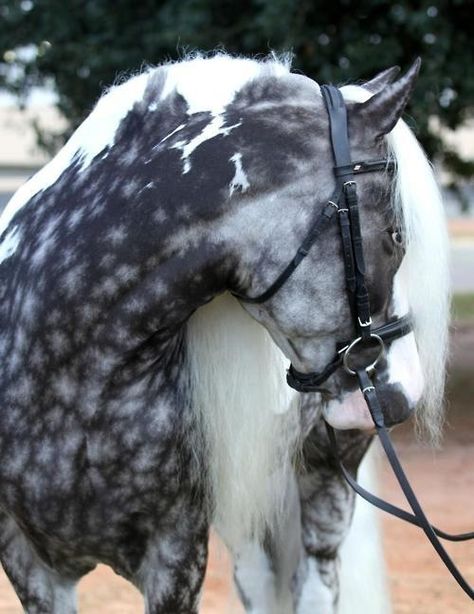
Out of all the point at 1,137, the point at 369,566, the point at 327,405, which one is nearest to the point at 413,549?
the point at 369,566

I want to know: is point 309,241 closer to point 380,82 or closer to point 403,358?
point 403,358

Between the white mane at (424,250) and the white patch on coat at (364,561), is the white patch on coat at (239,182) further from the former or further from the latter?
the white patch on coat at (364,561)

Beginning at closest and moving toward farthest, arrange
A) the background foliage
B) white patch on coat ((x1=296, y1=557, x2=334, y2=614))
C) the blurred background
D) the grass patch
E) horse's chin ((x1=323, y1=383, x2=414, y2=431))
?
horse's chin ((x1=323, y1=383, x2=414, y2=431)) → white patch on coat ((x1=296, y1=557, x2=334, y2=614)) → the blurred background → the background foliage → the grass patch

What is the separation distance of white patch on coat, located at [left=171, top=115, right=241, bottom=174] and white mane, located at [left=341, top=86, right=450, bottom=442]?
0.31 metres

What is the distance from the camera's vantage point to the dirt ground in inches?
183

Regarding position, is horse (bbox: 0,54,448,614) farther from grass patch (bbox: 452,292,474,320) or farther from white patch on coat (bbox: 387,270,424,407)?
grass patch (bbox: 452,292,474,320)

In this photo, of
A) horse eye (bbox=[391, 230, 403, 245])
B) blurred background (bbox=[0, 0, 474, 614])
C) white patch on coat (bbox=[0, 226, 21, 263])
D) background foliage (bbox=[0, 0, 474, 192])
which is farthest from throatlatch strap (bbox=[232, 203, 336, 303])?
background foliage (bbox=[0, 0, 474, 192])

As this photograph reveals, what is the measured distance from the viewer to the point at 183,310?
8.14 feet

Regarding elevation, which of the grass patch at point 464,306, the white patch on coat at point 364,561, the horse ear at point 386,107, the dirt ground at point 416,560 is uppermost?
the horse ear at point 386,107

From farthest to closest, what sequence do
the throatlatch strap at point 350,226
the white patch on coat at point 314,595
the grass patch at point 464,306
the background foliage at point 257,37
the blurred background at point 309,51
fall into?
the grass patch at point 464,306
the background foliage at point 257,37
the blurred background at point 309,51
the white patch on coat at point 314,595
the throatlatch strap at point 350,226

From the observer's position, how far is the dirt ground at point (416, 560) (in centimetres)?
464

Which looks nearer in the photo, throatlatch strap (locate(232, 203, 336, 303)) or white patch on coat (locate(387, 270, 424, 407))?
throatlatch strap (locate(232, 203, 336, 303))

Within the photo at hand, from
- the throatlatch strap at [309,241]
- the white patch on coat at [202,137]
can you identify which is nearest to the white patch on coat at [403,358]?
the throatlatch strap at [309,241]

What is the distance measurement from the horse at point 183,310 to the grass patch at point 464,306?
33.0 ft
